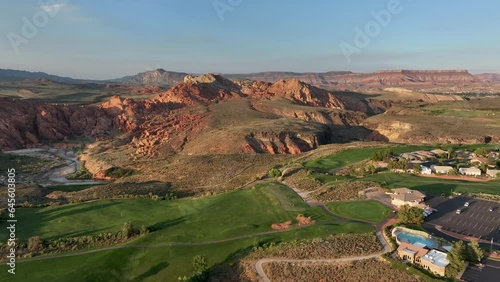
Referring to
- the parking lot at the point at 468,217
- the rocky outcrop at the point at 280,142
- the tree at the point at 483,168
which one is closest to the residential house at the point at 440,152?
the tree at the point at 483,168

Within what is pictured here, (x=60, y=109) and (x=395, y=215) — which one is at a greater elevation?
(x=60, y=109)

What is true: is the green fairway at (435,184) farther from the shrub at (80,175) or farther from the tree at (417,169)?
the shrub at (80,175)

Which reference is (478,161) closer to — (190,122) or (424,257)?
(424,257)

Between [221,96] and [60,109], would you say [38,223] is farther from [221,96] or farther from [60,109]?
[221,96]

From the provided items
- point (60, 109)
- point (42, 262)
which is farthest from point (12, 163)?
point (42, 262)

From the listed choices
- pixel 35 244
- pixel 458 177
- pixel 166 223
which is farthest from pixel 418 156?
pixel 35 244

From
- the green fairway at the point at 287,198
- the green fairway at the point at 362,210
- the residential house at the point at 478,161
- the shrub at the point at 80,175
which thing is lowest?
the shrub at the point at 80,175
